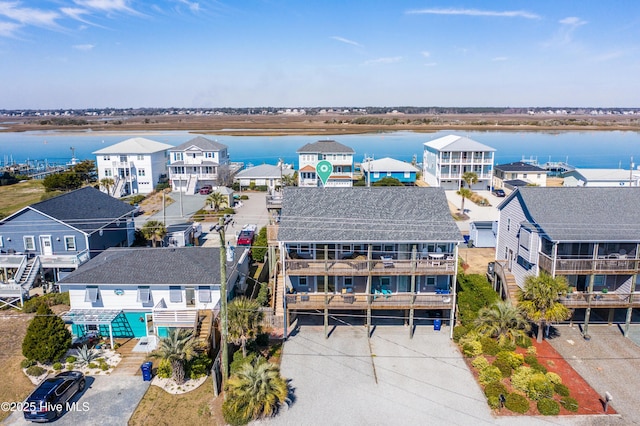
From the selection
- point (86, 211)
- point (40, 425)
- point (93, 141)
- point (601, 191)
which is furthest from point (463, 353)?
point (93, 141)

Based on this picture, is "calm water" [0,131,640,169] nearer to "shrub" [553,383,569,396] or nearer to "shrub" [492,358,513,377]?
"shrub" [492,358,513,377]

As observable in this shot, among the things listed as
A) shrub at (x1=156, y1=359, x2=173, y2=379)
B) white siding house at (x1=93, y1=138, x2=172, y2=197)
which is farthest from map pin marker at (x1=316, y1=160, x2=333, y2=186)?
white siding house at (x1=93, y1=138, x2=172, y2=197)

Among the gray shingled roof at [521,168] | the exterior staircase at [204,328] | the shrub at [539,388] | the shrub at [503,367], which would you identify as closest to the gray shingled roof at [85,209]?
the exterior staircase at [204,328]

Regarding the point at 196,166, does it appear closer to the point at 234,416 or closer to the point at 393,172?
the point at 393,172

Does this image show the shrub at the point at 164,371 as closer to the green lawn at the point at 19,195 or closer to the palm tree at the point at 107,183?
the green lawn at the point at 19,195

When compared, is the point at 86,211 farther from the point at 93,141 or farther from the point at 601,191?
the point at 93,141

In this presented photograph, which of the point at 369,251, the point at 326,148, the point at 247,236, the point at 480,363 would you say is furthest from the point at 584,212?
Result: the point at 326,148

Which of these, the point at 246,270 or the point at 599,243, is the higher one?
the point at 599,243
